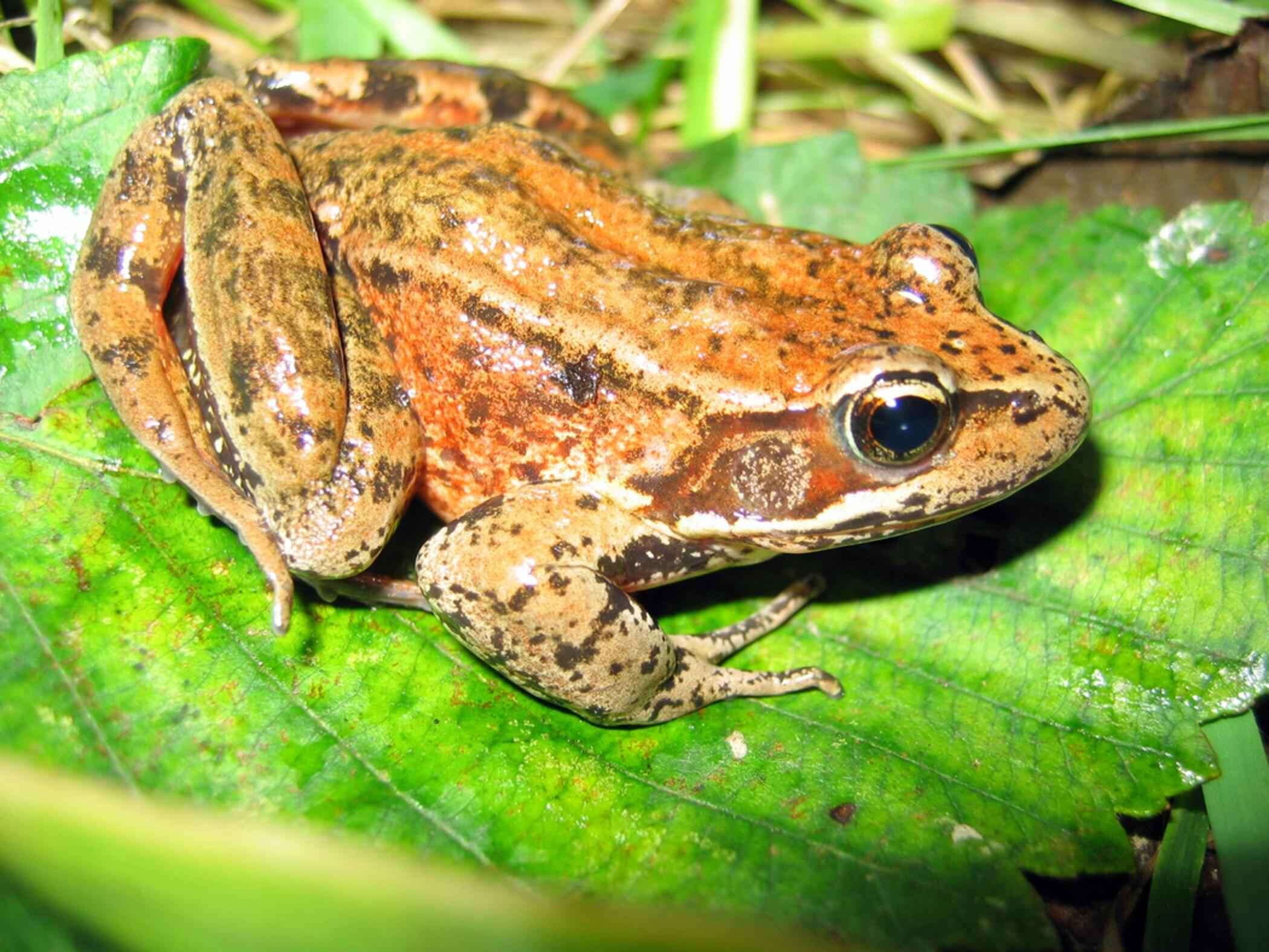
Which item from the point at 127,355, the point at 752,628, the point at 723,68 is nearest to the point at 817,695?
the point at 752,628

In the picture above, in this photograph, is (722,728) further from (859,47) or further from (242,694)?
(859,47)

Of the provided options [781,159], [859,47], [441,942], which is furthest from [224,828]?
[859,47]

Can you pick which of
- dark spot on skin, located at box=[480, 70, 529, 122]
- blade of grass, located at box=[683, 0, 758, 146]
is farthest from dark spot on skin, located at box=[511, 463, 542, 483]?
blade of grass, located at box=[683, 0, 758, 146]

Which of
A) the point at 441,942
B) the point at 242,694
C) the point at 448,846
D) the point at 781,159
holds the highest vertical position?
→ the point at 781,159

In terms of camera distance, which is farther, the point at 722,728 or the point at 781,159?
the point at 781,159

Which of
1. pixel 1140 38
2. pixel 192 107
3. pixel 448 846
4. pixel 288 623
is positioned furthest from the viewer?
pixel 1140 38

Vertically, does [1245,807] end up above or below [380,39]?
below

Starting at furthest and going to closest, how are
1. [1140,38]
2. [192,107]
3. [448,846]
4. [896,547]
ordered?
[1140,38]
[896,547]
[192,107]
[448,846]
